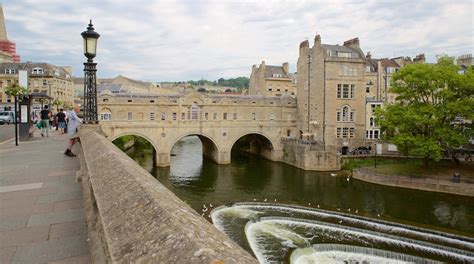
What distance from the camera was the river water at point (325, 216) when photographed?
19047mm

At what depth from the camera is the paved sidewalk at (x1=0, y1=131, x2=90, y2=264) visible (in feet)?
15.0

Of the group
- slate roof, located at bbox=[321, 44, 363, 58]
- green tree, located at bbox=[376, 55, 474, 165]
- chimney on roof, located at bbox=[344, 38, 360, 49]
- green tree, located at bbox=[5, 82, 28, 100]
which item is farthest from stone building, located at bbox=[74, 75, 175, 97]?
green tree, located at bbox=[376, 55, 474, 165]

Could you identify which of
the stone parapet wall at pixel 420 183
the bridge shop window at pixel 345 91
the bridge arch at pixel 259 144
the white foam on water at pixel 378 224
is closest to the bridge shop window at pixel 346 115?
the bridge shop window at pixel 345 91

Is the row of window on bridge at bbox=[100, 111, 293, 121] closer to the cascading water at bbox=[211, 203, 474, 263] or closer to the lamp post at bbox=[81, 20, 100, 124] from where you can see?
the cascading water at bbox=[211, 203, 474, 263]

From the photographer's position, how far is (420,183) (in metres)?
33.4

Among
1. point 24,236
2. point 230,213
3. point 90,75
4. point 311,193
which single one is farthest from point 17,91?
point 311,193

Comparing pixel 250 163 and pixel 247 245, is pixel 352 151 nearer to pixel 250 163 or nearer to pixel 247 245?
pixel 250 163

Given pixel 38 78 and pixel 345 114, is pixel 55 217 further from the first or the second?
pixel 38 78

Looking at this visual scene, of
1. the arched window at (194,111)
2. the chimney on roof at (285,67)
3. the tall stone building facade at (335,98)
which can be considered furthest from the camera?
the chimney on roof at (285,67)

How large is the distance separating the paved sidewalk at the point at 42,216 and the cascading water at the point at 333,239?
11.2 meters

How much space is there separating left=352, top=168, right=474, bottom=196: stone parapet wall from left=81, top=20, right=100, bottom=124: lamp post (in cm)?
3019

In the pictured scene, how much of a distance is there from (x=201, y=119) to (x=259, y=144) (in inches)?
532

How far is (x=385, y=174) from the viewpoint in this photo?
118 ft

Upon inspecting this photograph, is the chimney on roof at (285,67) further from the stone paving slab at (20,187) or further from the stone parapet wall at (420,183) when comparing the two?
the stone paving slab at (20,187)
